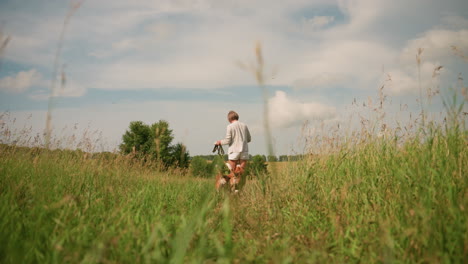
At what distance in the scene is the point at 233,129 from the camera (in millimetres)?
6293

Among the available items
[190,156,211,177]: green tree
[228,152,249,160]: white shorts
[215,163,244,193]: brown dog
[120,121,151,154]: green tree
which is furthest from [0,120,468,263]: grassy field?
[120,121,151,154]: green tree

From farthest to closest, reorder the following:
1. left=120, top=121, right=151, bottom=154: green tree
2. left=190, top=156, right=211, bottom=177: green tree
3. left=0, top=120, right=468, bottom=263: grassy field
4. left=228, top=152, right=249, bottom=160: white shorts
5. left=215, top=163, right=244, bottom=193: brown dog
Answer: left=120, top=121, right=151, bottom=154: green tree → left=228, top=152, right=249, bottom=160: white shorts → left=215, top=163, right=244, bottom=193: brown dog → left=190, top=156, right=211, bottom=177: green tree → left=0, top=120, right=468, bottom=263: grassy field

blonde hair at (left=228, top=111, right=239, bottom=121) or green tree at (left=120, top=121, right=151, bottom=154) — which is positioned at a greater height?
green tree at (left=120, top=121, right=151, bottom=154)

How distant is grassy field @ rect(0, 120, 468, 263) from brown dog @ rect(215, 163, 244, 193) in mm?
1234

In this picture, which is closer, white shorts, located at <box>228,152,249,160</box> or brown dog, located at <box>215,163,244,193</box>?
brown dog, located at <box>215,163,244,193</box>

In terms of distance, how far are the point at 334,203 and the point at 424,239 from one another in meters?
1.32

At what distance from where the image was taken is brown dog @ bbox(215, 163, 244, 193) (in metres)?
5.42

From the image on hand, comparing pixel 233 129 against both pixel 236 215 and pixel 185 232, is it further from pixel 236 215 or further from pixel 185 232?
pixel 185 232

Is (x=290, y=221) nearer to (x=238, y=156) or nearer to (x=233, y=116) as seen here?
(x=238, y=156)

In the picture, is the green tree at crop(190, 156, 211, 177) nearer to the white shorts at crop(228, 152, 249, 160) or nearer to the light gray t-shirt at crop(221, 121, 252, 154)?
the white shorts at crop(228, 152, 249, 160)

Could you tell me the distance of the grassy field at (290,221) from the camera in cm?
173

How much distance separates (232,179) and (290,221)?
9.52 feet

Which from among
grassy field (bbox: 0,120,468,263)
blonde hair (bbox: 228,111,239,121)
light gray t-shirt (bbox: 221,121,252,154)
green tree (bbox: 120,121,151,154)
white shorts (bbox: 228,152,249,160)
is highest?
green tree (bbox: 120,121,151,154)

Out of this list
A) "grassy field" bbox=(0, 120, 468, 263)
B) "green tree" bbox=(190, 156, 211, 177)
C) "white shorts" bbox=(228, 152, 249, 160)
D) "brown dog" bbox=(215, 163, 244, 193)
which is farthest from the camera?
"white shorts" bbox=(228, 152, 249, 160)
